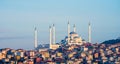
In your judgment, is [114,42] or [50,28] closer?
[114,42]

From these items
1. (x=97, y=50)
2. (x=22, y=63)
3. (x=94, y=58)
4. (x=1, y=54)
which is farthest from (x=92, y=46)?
(x=22, y=63)

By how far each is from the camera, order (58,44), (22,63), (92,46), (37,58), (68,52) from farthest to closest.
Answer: (58,44) → (92,46) → (68,52) → (37,58) → (22,63)

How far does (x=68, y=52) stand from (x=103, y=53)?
627 centimetres

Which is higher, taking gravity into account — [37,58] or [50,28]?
[50,28]

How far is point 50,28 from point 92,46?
15.1m

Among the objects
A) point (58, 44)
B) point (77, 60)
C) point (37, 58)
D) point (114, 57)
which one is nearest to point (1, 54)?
point (37, 58)

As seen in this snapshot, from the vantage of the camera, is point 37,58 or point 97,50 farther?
point 97,50

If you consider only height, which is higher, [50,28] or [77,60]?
[50,28]

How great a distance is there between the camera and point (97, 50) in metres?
70.2

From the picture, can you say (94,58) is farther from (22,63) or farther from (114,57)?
(22,63)

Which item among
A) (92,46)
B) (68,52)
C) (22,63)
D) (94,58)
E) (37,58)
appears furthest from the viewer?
(92,46)

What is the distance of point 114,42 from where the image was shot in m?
79.3

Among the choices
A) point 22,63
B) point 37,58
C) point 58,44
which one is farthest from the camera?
point 58,44

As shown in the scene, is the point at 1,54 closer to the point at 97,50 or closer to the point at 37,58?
the point at 37,58
